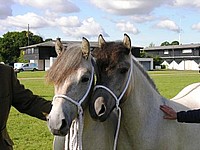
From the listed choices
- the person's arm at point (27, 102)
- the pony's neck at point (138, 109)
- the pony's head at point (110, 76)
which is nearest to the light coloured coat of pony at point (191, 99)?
the pony's neck at point (138, 109)

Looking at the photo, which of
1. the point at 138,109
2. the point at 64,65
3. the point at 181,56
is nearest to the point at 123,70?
the point at 138,109

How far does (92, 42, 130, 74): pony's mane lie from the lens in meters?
3.80

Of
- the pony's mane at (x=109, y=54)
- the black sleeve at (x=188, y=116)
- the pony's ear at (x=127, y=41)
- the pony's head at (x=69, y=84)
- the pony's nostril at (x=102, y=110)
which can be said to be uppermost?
the pony's ear at (x=127, y=41)

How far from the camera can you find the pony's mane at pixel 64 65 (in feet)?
11.4

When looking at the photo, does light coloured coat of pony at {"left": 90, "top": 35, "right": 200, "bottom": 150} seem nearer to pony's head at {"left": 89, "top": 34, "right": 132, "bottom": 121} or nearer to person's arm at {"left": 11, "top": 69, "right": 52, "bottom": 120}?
pony's head at {"left": 89, "top": 34, "right": 132, "bottom": 121}

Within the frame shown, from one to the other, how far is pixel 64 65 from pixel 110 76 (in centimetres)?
54

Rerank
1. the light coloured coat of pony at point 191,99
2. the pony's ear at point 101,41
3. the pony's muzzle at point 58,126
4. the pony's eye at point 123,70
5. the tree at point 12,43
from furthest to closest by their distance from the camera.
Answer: the tree at point 12,43
the light coloured coat of pony at point 191,99
the pony's ear at point 101,41
the pony's eye at point 123,70
the pony's muzzle at point 58,126

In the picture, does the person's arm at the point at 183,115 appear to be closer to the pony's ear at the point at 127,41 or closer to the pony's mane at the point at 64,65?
the pony's ear at the point at 127,41

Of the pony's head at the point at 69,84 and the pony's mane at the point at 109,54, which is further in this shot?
the pony's mane at the point at 109,54

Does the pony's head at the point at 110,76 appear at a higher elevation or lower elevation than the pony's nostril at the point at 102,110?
higher

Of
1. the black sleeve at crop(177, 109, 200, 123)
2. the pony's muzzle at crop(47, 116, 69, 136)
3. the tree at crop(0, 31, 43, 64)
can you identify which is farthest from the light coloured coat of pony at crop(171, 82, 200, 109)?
the tree at crop(0, 31, 43, 64)

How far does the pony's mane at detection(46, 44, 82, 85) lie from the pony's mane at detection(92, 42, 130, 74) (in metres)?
0.27

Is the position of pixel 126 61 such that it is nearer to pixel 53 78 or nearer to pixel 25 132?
pixel 53 78

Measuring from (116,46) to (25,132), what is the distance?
259 inches
